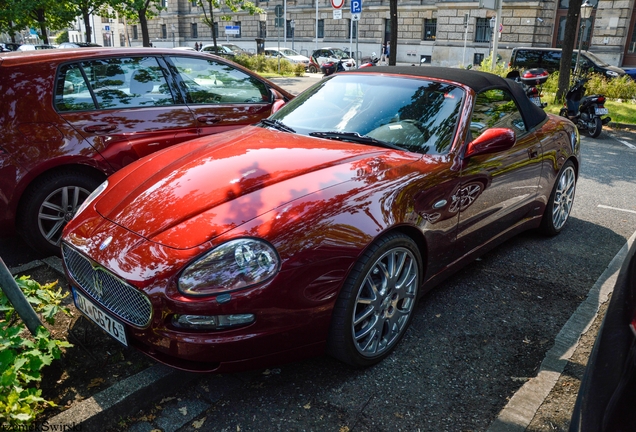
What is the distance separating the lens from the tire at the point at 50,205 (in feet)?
13.3

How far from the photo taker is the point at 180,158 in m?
3.38

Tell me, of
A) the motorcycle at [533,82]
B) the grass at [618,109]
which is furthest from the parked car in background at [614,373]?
the grass at [618,109]

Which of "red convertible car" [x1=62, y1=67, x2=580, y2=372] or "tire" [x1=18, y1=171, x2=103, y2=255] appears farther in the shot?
"tire" [x1=18, y1=171, x2=103, y2=255]

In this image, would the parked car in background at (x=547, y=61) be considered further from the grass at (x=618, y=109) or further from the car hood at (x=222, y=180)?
the car hood at (x=222, y=180)

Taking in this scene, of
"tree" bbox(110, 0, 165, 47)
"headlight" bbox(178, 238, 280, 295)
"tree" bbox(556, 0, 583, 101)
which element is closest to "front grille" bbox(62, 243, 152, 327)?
"headlight" bbox(178, 238, 280, 295)

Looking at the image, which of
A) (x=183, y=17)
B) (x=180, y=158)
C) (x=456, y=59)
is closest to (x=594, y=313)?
(x=180, y=158)

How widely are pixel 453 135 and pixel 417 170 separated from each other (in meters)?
0.50

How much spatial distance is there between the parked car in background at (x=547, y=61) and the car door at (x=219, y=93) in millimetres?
17259

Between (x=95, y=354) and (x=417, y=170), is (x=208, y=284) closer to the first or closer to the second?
(x=95, y=354)

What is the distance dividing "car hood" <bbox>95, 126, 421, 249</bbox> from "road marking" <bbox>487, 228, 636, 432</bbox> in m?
1.38

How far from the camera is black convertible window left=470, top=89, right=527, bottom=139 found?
145 inches

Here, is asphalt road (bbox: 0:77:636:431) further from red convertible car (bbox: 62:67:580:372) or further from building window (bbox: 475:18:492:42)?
building window (bbox: 475:18:492:42)

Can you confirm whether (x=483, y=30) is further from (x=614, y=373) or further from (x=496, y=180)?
(x=614, y=373)

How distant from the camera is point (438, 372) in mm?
2936
